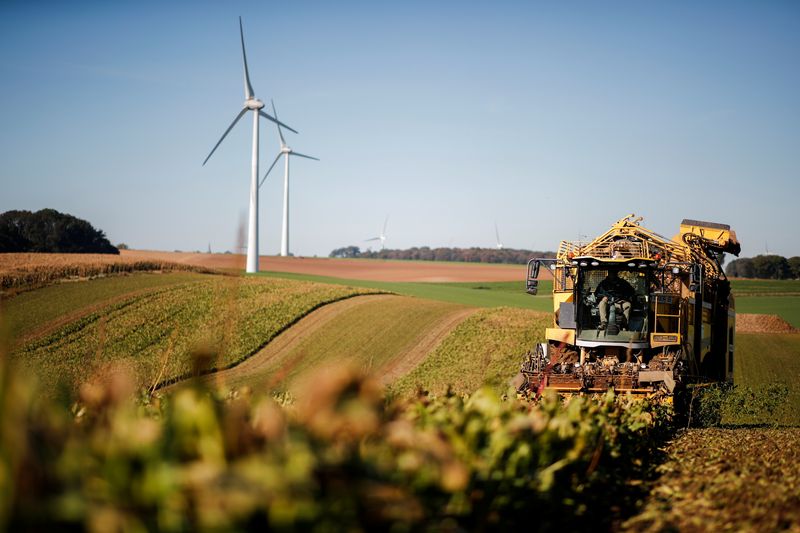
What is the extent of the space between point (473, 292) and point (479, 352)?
3426cm

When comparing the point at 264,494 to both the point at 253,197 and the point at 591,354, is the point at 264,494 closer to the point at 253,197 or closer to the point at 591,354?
the point at 591,354

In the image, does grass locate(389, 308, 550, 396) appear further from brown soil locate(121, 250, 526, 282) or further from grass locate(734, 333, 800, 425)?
brown soil locate(121, 250, 526, 282)

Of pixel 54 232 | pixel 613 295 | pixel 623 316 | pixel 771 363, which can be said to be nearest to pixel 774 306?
pixel 771 363

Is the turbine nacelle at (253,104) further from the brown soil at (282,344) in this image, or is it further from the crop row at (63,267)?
the brown soil at (282,344)

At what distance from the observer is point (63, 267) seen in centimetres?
5222

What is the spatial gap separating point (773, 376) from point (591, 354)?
19.2 m

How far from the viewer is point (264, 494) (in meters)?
2.58

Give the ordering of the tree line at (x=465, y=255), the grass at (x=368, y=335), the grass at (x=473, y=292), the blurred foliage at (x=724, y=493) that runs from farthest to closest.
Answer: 1. the tree line at (x=465, y=255)
2. the grass at (x=473, y=292)
3. the grass at (x=368, y=335)
4. the blurred foliage at (x=724, y=493)

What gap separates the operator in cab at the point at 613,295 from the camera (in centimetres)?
1814

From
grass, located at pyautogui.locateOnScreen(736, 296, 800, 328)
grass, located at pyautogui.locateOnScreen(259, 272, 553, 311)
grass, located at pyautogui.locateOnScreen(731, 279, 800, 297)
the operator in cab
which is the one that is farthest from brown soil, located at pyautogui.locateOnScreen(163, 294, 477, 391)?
grass, located at pyautogui.locateOnScreen(731, 279, 800, 297)

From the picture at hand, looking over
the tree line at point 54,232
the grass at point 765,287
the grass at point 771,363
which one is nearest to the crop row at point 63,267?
the tree line at point 54,232

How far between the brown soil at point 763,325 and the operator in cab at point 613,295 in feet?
121

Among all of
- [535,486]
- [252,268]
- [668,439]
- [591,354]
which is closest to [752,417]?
[591,354]

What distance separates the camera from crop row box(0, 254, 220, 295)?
4759 centimetres
